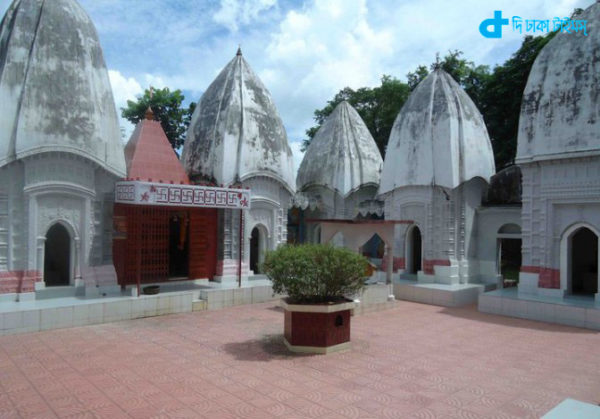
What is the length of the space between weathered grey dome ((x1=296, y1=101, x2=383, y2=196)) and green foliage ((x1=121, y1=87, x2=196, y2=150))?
8138 mm

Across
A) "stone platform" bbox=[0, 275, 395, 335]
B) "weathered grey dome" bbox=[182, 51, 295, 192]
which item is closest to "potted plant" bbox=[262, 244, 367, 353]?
"stone platform" bbox=[0, 275, 395, 335]

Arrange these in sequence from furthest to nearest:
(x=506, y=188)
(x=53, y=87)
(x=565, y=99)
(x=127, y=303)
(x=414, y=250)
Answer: (x=414, y=250)
(x=506, y=188)
(x=565, y=99)
(x=53, y=87)
(x=127, y=303)

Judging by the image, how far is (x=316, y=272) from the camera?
27.0ft

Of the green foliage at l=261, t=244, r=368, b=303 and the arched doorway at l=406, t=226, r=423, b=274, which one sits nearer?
the green foliage at l=261, t=244, r=368, b=303

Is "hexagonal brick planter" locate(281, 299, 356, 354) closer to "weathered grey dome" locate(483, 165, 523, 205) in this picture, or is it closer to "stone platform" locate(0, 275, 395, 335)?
"stone platform" locate(0, 275, 395, 335)

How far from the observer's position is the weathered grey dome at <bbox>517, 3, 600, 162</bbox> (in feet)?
39.0

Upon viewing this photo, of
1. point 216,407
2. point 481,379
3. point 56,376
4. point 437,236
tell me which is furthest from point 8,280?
point 437,236

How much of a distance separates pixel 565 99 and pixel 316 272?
8.93m

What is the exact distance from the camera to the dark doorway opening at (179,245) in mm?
14305

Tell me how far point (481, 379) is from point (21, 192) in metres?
10.4

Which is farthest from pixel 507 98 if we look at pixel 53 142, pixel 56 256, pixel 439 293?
pixel 56 256

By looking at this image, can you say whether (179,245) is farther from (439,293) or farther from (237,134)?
(439,293)

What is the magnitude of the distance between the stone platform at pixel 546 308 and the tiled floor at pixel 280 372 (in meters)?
0.51

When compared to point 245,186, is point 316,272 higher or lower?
lower
